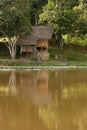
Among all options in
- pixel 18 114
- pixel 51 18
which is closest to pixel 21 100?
pixel 18 114

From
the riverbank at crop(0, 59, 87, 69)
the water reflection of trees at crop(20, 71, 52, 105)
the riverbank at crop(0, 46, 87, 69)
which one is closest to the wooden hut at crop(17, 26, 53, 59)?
the riverbank at crop(0, 46, 87, 69)

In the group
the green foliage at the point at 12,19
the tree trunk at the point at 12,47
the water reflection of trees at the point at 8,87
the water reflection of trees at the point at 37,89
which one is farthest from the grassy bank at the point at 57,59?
the water reflection of trees at the point at 8,87

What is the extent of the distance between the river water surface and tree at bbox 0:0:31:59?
16943mm

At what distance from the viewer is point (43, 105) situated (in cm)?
2080

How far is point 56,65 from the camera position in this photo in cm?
4662

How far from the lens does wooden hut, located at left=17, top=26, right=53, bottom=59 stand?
51.8 m

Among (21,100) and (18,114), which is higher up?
(18,114)

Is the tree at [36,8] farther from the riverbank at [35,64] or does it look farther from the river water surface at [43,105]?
the river water surface at [43,105]

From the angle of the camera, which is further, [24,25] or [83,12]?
[83,12]

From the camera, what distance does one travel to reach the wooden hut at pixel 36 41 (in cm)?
5184

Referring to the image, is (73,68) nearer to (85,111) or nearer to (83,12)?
(83,12)

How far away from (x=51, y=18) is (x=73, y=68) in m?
12.1

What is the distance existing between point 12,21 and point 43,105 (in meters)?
28.6

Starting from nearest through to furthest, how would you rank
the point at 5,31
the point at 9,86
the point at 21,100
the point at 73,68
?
the point at 21,100 → the point at 9,86 → the point at 73,68 → the point at 5,31
